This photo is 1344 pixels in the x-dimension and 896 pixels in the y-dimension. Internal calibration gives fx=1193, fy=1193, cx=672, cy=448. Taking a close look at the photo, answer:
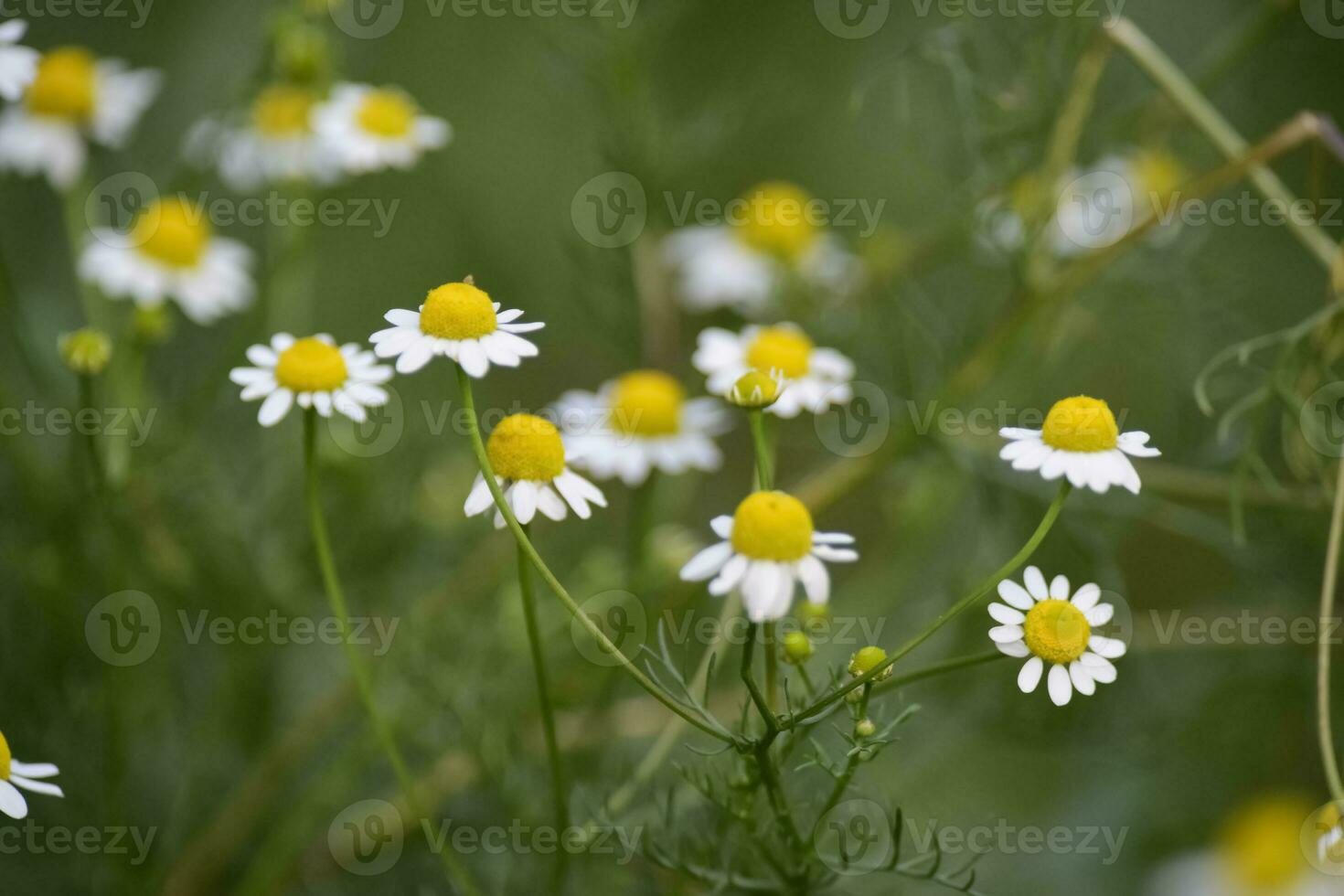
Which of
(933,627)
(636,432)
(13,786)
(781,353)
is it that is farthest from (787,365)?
(13,786)

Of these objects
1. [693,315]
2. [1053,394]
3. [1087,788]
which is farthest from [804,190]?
[1087,788]

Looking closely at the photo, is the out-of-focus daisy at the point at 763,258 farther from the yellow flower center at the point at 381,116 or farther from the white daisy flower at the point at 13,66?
the white daisy flower at the point at 13,66

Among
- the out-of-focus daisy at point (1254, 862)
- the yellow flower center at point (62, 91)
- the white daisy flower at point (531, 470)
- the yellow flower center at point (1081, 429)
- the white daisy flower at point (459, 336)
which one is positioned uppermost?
the yellow flower center at point (62, 91)

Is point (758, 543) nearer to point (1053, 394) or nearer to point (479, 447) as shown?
point (479, 447)

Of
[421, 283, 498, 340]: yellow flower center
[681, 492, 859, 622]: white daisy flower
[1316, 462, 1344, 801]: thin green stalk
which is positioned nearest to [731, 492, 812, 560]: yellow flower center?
[681, 492, 859, 622]: white daisy flower

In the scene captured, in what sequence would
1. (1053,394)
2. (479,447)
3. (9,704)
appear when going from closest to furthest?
(479,447) < (9,704) < (1053,394)

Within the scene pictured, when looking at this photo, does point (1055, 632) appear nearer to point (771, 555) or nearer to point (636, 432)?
point (771, 555)

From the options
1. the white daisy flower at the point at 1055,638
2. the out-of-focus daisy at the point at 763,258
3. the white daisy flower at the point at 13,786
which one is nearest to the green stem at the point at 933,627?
the white daisy flower at the point at 1055,638

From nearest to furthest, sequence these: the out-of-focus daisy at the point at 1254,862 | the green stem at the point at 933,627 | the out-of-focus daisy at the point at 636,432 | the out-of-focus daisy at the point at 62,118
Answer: the green stem at the point at 933,627
the out-of-focus daisy at the point at 636,432
the out-of-focus daisy at the point at 62,118
the out-of-focus daisy at the point at 1254,862

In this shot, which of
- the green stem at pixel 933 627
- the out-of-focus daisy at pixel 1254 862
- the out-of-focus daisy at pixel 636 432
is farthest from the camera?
the out-of-focus daisy at pixel 1254 862
